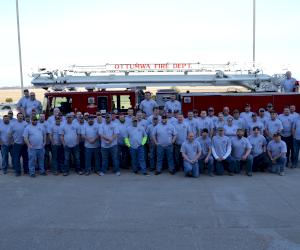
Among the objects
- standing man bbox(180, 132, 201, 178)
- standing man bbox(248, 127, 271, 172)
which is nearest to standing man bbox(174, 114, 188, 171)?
standing man bbox(180, 132, 201, 178)

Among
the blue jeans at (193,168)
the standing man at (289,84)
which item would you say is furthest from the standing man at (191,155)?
the standing man at (289,84)

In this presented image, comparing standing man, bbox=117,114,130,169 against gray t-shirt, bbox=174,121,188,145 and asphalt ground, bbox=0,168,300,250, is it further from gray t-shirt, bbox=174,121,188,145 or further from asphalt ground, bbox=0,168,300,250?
gray t-shirt, bbox=174,121,188,145

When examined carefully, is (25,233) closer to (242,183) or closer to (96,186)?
(96,186)

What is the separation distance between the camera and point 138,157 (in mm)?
10930

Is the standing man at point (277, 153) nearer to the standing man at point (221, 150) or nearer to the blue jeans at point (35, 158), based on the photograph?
the standing man at point (221, 150)

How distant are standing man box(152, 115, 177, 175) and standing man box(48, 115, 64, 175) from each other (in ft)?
8.51

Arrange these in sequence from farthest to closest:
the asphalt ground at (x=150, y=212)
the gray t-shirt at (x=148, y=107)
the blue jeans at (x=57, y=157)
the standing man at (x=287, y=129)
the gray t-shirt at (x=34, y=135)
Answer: the gray t-shirt at (x=148, y=107), the standing man at (x=287, y=129), the blue jeans at (x=57, y=157), the gray t-shirt at (x=34, y=135), the asphalt ground at (x=150, y=212)

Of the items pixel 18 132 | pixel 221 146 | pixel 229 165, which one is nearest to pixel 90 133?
pixel 18 132

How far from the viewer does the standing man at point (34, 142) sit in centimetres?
1046

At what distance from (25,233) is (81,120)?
5264mm

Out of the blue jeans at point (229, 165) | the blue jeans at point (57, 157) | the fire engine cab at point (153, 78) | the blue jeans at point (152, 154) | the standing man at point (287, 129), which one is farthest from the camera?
the fire engine cab at point (153, 78)

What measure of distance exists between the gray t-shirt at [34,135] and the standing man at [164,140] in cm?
302

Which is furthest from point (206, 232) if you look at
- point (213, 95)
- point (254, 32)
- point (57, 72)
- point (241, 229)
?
point (254, 32)

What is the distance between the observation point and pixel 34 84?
1508 centimetres
